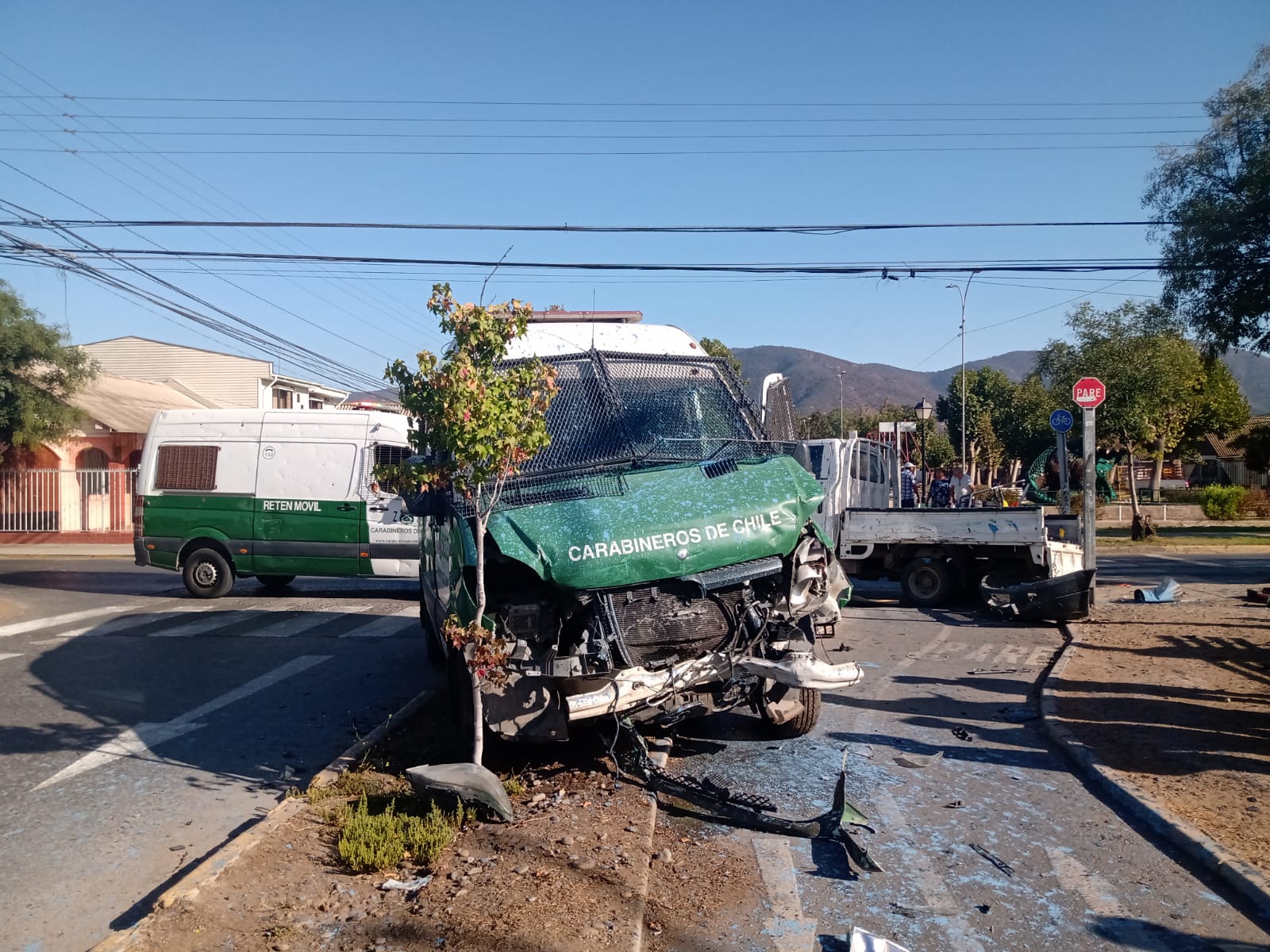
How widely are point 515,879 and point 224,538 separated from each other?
11.4 m

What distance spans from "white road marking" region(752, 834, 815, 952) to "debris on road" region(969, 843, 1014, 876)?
99 centimetres

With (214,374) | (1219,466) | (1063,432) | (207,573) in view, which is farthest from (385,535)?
(1219,466)

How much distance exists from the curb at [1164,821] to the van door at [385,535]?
29.3 feet

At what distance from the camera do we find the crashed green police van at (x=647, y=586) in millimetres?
5340

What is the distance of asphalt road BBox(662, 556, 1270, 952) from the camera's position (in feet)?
13.5

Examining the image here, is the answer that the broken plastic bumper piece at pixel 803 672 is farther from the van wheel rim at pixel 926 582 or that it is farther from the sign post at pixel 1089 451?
the van wheel rim at pixel 926 582

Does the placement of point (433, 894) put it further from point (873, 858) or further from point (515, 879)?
point (873, 858)

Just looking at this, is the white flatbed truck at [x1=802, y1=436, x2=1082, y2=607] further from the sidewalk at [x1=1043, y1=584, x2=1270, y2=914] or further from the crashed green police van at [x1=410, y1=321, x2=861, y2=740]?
the crashed green police van at [x1=410, y1=321, x2=861, y2=740]

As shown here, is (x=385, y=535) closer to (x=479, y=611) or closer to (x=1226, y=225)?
(x=479, y=611)

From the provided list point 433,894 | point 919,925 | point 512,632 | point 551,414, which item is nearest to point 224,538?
point 551,414

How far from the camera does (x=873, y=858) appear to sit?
4.88 m

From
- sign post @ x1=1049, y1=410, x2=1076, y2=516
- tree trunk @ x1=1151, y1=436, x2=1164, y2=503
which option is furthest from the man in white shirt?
tree trunk @ x1=1151, y1=436, x2=1164, y2=503

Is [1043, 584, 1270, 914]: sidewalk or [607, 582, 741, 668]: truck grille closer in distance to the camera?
[1043, 584, 1270, 914]: sidewalk

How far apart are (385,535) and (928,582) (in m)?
7.92
